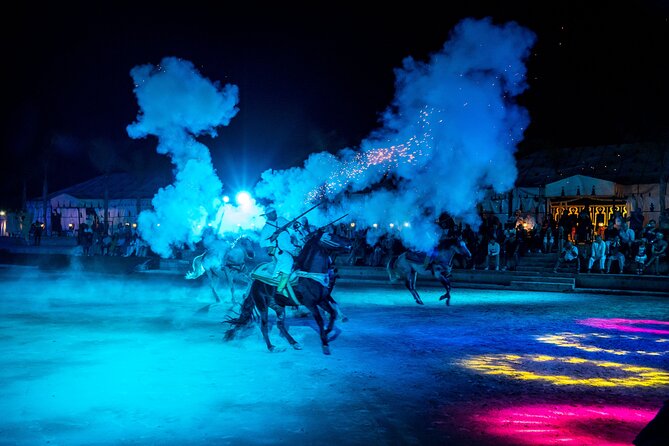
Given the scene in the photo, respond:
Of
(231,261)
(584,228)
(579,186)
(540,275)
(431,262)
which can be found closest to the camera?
(231,261)

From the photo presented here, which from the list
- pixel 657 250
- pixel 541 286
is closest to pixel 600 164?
pixel 657 250

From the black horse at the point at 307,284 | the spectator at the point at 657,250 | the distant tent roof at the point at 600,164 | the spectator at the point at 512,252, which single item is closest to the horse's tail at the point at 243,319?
the black horse at the point at 307,284

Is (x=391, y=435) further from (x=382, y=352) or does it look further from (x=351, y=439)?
(x=382, y=352)

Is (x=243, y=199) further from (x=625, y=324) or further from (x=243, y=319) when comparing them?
(x=625, y=324)

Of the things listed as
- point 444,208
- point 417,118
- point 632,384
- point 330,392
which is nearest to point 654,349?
point 632,384

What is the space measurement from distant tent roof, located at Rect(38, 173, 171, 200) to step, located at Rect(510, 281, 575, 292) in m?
28.2

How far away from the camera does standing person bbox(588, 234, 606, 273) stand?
22.2 metres

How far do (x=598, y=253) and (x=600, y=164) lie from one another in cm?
884

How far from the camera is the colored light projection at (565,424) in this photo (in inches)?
223

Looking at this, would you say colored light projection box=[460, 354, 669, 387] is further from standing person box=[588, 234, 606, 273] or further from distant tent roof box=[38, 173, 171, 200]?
distant tent roof box=[38, 173, 171, 200]

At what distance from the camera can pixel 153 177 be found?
152 ft

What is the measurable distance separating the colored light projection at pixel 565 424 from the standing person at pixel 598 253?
1681cm

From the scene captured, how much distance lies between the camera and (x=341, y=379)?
26.4 ft

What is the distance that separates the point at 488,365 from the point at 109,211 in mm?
39627
